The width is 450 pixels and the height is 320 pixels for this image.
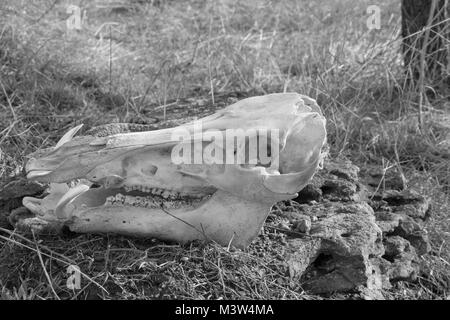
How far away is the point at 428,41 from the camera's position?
4.95m

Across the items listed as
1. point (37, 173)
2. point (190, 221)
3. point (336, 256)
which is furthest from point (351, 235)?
point (37, 173)

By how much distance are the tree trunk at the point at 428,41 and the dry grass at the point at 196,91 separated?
0.12 meters

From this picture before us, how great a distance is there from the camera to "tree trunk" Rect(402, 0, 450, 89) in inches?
190

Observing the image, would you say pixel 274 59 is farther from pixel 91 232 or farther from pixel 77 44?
pixel 91 232

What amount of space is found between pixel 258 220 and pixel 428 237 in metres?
0.98

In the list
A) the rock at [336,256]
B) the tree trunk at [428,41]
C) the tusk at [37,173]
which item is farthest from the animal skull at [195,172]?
the tree trunk at [428,41]

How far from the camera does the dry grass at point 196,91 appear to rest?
114 inches

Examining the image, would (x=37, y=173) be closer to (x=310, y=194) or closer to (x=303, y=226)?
(x=303, y=226)

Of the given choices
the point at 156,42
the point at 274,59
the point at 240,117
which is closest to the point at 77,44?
Result: the point at 156,42

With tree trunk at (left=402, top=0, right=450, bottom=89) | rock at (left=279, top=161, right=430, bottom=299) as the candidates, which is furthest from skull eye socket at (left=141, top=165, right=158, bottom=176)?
tree trunk at (left=402, top=0, right=450, bottom=89)

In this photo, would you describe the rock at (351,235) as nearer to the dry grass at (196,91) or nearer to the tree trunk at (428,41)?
the dry grass at (196,91)

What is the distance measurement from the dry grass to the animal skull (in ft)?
0.28
